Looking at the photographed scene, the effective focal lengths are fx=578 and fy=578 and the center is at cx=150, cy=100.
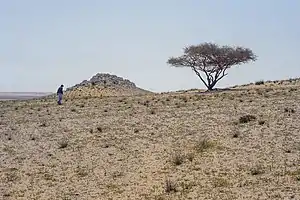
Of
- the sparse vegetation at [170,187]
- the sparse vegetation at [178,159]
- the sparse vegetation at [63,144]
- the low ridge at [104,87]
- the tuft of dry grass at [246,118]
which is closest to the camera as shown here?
the sparse vegetation at [170,187]

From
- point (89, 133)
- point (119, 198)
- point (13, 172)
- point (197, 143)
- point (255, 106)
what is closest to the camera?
point (119, 198)

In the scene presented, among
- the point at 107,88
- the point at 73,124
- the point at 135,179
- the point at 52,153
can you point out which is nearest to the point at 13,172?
the point at 52,153

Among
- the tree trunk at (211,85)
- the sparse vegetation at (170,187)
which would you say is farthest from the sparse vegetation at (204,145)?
the tree trunk at (211,85)

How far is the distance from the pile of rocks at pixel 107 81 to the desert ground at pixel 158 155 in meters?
56.8

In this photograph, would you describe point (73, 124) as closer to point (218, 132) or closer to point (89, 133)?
point (89, 133)

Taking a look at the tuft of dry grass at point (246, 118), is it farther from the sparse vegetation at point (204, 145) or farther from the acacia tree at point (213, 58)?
the acacia tree at point (213, 58)

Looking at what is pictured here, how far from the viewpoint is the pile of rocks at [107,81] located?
97.0m

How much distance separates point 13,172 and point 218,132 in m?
10.9

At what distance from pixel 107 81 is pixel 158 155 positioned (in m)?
75.4

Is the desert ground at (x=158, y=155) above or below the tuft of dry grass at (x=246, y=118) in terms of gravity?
below

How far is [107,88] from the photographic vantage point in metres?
90.9

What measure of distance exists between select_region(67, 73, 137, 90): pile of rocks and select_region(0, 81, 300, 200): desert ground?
5677cm

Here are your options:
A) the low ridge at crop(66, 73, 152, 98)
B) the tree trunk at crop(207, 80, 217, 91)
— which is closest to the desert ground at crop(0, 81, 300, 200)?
the tree trunk at crop(207, 80, 217, 91)

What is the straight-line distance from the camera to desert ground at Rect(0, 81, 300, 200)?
1961cm
